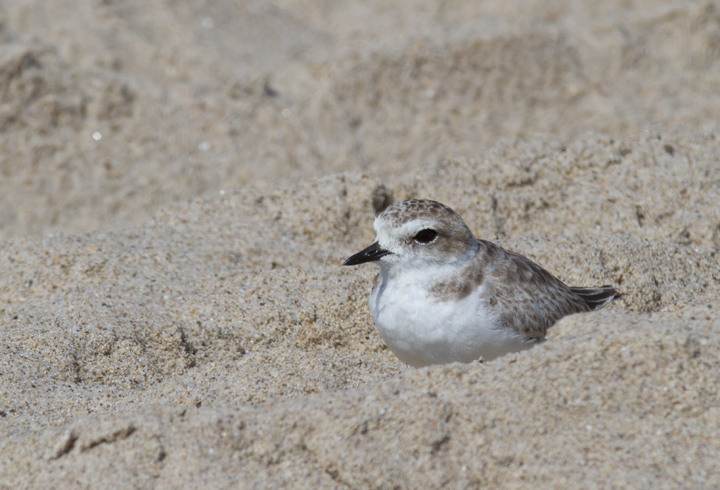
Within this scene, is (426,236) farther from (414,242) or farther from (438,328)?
(438,328)

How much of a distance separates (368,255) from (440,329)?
44 centimetres

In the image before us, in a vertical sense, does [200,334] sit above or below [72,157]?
below

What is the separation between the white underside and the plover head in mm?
88

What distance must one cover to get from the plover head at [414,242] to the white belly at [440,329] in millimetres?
122

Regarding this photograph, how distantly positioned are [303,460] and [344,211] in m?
2.30

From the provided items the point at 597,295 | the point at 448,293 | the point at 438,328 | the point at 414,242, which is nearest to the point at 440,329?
the point at 438,328

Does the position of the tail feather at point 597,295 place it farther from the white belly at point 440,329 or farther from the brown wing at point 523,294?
the white belly at point 440,329

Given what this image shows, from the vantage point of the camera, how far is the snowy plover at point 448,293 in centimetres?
297

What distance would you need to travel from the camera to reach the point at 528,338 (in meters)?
3.12

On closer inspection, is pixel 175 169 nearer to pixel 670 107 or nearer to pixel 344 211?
pixel 344 211

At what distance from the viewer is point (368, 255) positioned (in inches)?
124

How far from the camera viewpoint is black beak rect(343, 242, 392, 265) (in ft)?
10.3

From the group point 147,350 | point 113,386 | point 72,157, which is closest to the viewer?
point 113,386

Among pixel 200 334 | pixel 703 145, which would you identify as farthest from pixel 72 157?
pixel 703 145
